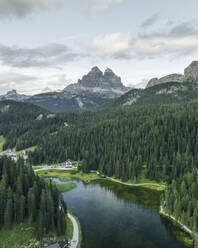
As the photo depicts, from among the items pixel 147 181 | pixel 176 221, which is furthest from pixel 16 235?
pixel 147 181

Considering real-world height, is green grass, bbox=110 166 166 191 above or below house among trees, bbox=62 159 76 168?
below

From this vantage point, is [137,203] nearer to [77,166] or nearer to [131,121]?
[77,166]

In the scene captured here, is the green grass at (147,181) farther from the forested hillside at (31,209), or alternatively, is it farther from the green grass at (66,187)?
Result: the forested hillside at (31,209)

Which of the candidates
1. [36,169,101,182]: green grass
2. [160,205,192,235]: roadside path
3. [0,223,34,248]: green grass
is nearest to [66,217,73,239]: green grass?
[0,223,34,248]: green grass

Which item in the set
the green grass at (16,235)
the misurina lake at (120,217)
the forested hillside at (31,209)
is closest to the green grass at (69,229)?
the forested hillside at (31,209)

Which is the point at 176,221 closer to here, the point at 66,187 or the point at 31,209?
→ the point at 31,209

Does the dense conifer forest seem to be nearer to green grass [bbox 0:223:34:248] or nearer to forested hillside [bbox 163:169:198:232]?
forested hillside [bbox 163:169:198:232]
